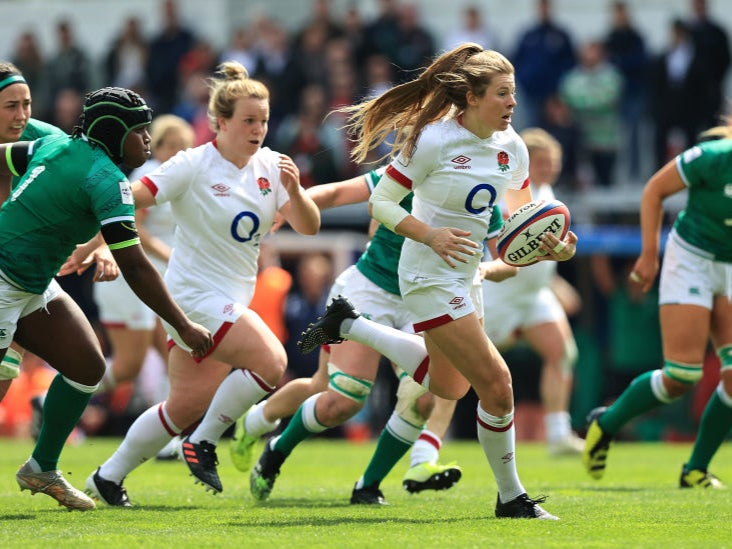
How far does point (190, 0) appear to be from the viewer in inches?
840

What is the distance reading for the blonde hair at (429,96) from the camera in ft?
21.6

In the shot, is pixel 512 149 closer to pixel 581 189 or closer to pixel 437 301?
pixel 437 301

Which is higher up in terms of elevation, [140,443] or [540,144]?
[540,144]

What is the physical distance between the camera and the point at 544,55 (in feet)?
54.0

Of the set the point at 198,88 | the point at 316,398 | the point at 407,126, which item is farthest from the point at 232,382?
the point at 198,88

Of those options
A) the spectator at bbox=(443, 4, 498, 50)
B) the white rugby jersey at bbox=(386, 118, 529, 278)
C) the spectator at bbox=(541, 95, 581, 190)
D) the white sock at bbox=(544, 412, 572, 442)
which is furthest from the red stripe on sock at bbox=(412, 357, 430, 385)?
the spectator at bbox=(443, 4, 498, 50)

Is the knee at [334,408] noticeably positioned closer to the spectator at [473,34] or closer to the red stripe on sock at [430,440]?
the red stripe on sock at [430,440]

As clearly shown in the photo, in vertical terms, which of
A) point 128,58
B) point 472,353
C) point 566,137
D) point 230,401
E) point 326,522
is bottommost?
point 566,137

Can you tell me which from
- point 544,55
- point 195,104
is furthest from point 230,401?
point 195,104

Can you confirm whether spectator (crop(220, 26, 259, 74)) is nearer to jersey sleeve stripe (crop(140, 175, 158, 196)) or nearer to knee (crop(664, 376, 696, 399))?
knee (crop(664, 376, 696, 399))

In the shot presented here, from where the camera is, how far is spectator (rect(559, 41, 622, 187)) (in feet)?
52.1

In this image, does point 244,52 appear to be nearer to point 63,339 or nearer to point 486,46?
point 486,46

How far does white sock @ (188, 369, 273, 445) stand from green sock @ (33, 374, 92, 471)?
775 mm

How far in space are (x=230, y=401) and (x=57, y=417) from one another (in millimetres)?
972
